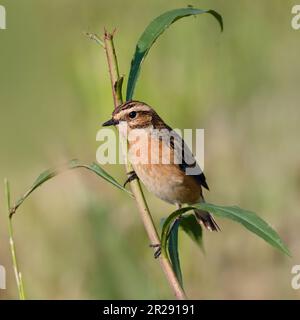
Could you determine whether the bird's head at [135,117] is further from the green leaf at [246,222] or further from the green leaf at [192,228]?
the green leaf at [246,222]

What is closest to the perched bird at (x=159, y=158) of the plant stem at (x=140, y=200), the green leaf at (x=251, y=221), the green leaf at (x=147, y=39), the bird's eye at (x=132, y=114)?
the bird's eye at (x=132, y=114)

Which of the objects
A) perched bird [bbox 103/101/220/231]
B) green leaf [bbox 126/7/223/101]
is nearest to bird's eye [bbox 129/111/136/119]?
perched bird [bbox 103/101/220/231]

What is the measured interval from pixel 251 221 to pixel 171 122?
319 centimetres

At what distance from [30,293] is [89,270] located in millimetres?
311

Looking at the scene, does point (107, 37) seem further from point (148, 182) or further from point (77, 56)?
point (77, 56)

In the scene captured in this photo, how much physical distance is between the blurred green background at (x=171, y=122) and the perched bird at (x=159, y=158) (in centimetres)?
73

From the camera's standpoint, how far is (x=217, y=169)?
6109 mm

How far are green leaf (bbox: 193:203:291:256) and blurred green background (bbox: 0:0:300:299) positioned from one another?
2.34 meters

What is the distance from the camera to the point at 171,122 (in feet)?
19.2

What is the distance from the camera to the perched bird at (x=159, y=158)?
4.18m

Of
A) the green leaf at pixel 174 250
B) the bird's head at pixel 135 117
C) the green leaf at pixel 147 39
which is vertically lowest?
the green leaf at pixel 174 250

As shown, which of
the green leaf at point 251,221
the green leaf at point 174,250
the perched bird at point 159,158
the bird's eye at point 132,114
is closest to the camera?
the green leaf at point 251,221

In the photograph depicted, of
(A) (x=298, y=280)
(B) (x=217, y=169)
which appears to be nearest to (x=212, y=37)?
(B) (x=217, y=169)
